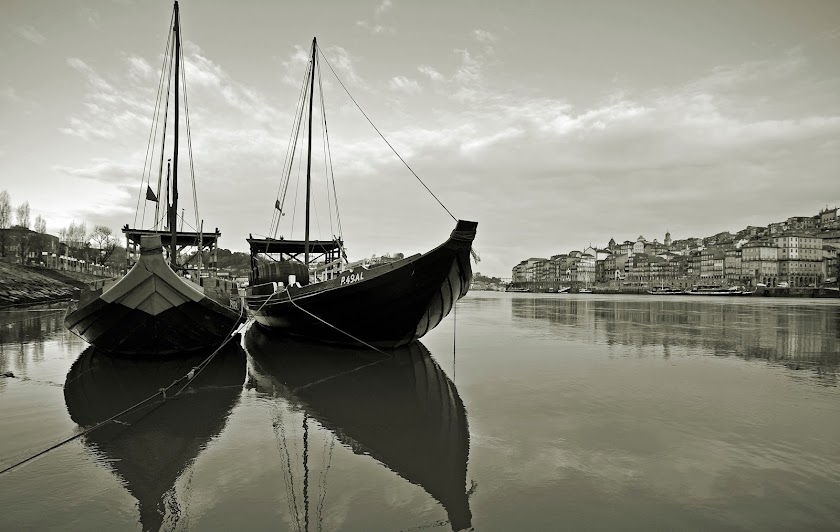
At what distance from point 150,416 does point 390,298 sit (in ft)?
21.3

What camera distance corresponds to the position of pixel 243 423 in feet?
20.6

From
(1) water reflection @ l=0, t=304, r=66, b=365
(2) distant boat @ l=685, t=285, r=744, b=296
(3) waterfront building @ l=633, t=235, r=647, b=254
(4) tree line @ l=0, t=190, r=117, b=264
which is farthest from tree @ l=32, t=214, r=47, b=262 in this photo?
(3) waterfront building @ l=633, t=235, r=647, b=254

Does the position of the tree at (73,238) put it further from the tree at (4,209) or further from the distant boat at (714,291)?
the distant boat at (714,291)

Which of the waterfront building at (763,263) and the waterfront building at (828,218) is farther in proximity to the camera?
the waterfront building at (828,218)

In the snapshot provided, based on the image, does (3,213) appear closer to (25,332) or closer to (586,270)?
(25,332)

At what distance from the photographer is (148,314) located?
405 inches

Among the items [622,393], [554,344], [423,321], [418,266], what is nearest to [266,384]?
[418,266]

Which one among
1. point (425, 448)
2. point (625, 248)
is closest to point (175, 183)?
point (425, 448)

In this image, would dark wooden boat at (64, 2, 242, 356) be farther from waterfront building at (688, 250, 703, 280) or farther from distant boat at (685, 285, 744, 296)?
waterfront building at (688, 250, 703, 280)

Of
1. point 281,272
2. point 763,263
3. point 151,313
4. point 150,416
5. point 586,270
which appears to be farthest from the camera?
point 586,270

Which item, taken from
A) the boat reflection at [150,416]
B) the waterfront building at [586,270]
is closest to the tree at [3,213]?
the boat reflection at [150,416]

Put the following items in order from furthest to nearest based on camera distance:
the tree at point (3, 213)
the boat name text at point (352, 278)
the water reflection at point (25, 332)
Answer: the tree at point (3, 213) < the water reflection at point (25, 332) < the boat name text at point (352, 278)

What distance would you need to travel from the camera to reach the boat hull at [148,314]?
10.1 meters

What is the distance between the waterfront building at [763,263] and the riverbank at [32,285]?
132m
